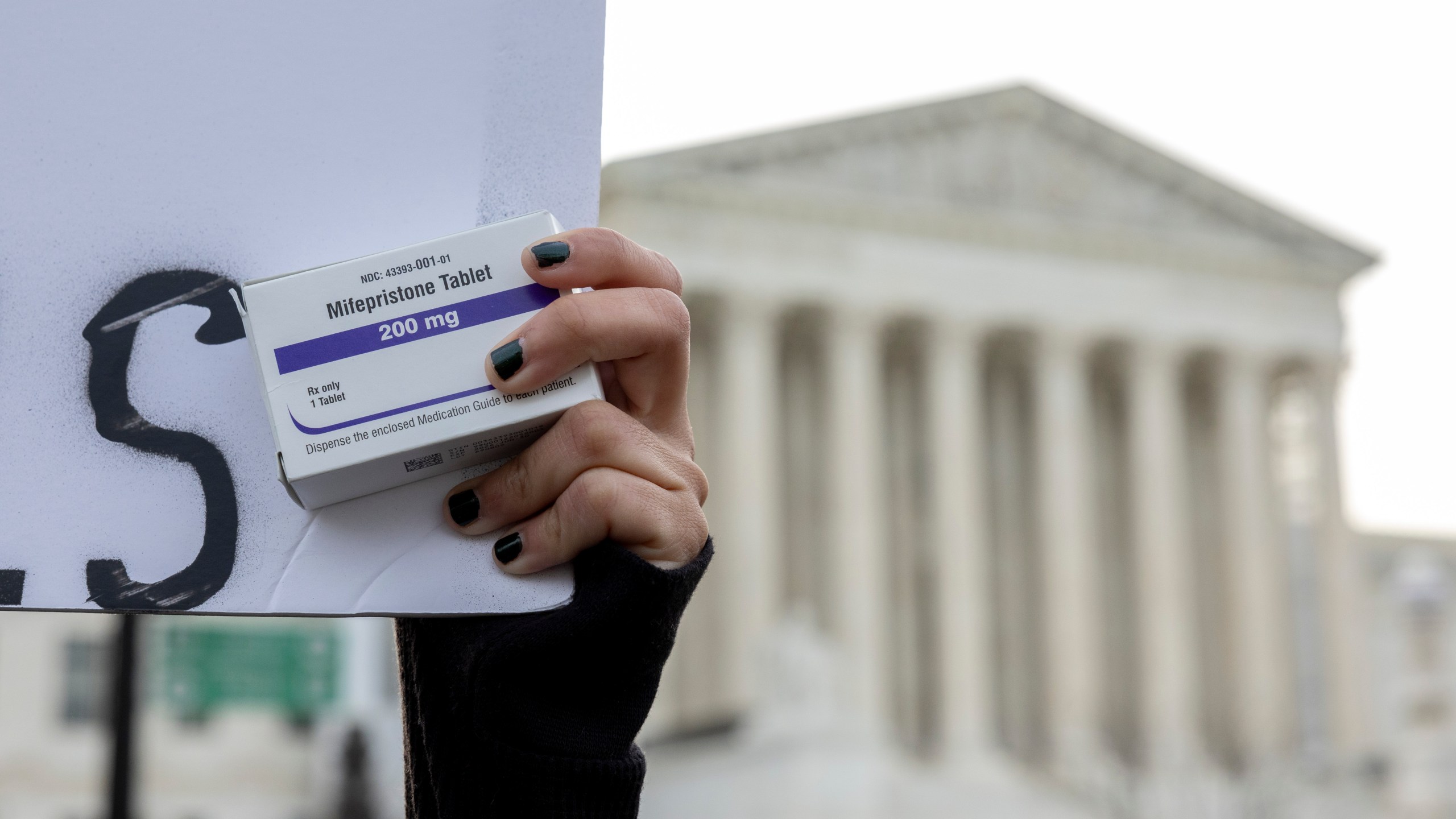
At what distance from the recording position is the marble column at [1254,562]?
50.7 m

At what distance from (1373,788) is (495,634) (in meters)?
46.4

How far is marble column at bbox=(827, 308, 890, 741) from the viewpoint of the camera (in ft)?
150

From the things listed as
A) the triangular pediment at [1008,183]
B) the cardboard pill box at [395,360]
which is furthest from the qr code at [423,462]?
the triangular pediment at [1008,183]

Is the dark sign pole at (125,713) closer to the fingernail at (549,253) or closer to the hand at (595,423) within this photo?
the hand at (595,423)

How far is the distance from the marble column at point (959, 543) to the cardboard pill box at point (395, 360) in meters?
44.5

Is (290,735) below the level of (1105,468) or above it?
below

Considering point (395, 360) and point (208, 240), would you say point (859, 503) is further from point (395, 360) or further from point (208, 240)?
point (395, 360)

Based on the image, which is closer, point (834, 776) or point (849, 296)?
point (834, 776)

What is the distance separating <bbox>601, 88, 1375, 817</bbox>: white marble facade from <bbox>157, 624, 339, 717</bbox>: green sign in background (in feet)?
35.0

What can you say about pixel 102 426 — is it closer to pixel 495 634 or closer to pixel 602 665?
pixel 495 634

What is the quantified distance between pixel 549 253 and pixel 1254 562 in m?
52.7

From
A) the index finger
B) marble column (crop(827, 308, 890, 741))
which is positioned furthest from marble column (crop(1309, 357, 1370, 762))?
the index finger

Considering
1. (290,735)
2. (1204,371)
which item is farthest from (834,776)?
(1204,371)

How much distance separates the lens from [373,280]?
210 cm
